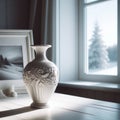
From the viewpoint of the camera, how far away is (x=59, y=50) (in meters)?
2.51

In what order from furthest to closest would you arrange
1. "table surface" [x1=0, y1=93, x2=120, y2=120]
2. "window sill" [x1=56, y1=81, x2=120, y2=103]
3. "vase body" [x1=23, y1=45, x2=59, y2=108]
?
"window sill" [x1=56, y1=81, x2=120, y2=103]
"vase body" [x1=23, y1=45, x2=59, y2=108]
"table surface" [x1=0, y1=93, x2=120, y2=120]

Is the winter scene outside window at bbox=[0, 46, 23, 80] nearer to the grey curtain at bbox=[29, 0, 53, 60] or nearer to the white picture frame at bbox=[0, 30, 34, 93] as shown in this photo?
the white picture frame at bbox=[0, 30, 34, 93]

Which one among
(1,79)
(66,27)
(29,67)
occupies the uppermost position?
(66,27)

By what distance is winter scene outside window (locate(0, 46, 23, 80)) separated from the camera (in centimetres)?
210

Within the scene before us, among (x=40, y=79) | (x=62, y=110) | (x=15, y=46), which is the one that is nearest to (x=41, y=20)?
(x=15, y=46)

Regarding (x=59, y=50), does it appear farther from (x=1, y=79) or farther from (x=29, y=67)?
(x=29, y=67)

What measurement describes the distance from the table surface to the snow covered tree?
0.79m

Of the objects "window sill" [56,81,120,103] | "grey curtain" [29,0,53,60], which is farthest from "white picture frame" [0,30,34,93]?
"window sill" [56,81,120,103]

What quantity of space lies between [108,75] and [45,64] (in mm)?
1037

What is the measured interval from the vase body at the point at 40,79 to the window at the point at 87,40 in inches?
38.3

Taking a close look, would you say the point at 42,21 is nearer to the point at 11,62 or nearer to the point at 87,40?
the point at 87,40

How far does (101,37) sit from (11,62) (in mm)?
857

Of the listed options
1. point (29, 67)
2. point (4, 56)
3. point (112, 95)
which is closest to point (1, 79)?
point (4, 56)

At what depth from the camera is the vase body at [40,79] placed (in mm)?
1482
